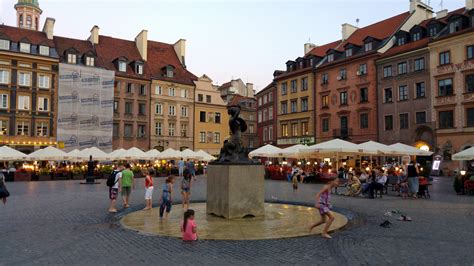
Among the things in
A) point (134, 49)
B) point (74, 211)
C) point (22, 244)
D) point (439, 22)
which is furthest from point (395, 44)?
point (22, 244)

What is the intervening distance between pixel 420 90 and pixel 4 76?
143 ft

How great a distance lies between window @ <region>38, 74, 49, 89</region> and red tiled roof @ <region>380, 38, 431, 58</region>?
37495mm

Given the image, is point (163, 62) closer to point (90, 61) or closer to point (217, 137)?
point (90, 61)

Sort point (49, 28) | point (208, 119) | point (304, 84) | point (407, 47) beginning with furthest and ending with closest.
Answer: point (208, 119) < point (304, 84) < point (49, 28) < point (407, 47)

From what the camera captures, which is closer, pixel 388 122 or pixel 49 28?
pixel 388 122

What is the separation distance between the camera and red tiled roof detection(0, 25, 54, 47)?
154 feet

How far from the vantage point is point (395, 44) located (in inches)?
1720

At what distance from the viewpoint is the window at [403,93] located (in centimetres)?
4047

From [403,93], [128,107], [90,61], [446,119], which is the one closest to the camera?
[446,119]

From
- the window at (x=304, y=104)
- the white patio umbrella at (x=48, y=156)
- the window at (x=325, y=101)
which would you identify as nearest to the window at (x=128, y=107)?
the white patio umbrella at (x=48, y=156)

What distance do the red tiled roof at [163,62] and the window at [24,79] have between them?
50.1ft

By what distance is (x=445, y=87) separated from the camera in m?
37.3

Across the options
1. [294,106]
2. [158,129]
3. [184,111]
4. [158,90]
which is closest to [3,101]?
[158,90]

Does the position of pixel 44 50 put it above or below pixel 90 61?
above
